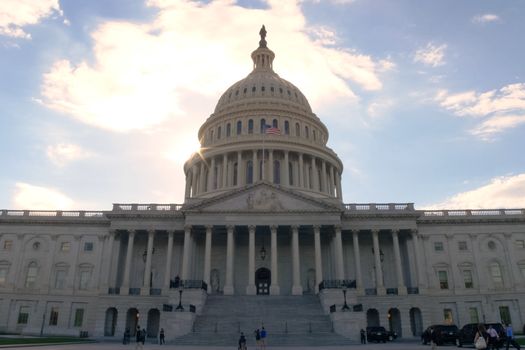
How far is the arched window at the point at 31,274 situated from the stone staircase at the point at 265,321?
27.2 meters

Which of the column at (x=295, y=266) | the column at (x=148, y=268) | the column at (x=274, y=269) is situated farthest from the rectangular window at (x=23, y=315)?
the column at (x=295, y=266)

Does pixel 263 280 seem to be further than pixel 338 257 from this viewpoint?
Yes

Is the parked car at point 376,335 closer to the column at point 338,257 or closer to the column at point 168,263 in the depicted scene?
the column at point 338,257

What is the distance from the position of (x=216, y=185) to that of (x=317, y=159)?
18.2 m

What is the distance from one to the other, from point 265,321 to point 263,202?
57.6 feet

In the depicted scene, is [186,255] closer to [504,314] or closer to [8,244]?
[8,244]

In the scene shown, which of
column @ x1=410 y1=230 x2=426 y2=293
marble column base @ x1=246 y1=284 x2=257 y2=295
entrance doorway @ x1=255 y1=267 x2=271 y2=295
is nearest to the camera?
marble column base @ x1=246 y1=284 x2=257 y2=295

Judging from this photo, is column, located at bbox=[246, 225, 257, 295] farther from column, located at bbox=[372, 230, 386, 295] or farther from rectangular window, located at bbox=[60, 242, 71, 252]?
rectangular window, located at bbox=[60, 242, 71, 252]

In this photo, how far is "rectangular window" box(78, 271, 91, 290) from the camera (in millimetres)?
57719

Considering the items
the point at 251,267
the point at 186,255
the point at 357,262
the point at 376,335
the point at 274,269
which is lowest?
the point at 376,335

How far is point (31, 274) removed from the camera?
5906cm

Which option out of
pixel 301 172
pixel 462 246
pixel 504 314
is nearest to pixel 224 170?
pixel 301 172

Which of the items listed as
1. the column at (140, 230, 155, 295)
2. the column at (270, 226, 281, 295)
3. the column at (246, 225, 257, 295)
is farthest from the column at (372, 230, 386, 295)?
the column at (140, 230, 155, 295)

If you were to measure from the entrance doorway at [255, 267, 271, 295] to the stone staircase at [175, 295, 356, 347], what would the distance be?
1103 centimetres
